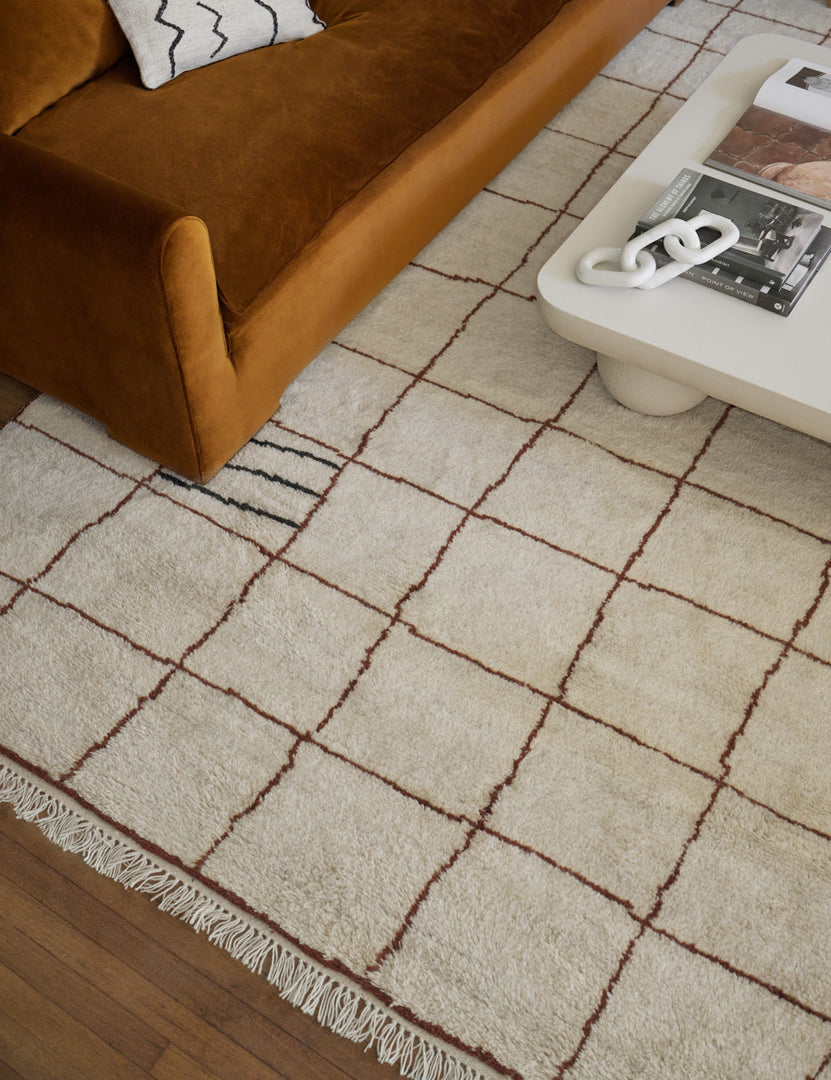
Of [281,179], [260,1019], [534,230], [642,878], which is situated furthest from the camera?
[534,230]

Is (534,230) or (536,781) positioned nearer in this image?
(536,781)

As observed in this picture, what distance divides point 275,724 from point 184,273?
0.71 m

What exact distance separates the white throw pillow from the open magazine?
3.18 ft

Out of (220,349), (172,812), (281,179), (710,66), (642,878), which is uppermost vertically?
(281,179)

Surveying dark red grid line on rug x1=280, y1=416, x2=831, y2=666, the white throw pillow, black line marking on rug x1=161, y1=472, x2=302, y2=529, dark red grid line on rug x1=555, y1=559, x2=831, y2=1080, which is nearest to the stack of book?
dark red grid line on rug x1=280, y1=416, x2=831, y2=666

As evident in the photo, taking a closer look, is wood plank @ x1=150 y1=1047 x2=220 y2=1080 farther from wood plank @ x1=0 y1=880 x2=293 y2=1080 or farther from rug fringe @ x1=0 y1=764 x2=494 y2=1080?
rug fringe @ x1=0 y1=764 x2=494 y2=1080

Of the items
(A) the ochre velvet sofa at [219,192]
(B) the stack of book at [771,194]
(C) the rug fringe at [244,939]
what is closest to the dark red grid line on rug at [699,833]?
(C) the rug fringe at [244,939]

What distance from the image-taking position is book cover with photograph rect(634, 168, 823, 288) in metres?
1.69

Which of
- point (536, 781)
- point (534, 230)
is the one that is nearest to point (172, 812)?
point (536, 781)

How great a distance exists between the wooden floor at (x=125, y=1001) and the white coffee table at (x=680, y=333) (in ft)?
3.73

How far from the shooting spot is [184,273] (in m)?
1.50

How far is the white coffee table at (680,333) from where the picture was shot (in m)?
1.60

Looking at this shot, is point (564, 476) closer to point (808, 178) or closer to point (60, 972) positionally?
point (808, 178)

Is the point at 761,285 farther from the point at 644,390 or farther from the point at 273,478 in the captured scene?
the point at 273,478
